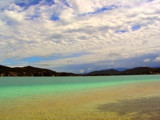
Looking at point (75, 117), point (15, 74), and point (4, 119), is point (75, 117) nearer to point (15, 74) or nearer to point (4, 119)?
point (4, 119)

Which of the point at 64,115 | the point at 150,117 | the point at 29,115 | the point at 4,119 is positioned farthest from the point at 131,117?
the point at 4,119

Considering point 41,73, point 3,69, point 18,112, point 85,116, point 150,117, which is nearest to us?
point 150,117

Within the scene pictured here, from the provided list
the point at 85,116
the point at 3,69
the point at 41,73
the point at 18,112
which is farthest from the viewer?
the point at 41,73

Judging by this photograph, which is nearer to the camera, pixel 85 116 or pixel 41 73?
pixel 85 116

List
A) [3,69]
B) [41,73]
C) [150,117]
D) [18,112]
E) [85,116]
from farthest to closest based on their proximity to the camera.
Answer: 1. [41,73]
2. [3,69]
3. [18,112]
4. [85,116]
5. [150,117]

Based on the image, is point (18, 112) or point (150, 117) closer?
point (150, 117)

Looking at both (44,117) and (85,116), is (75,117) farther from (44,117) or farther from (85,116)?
(44,117)

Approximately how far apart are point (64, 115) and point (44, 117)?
1.20 metres

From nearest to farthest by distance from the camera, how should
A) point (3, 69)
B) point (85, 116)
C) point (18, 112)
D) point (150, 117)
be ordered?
point (150, 117), point (85, 116), point (18, 112), point (3, 69)

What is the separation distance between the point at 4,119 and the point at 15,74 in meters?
182

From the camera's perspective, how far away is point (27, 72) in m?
192

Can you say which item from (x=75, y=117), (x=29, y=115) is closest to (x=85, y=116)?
(x=75, y=117)

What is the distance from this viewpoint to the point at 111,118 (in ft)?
37.7

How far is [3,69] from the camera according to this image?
181000 mm
